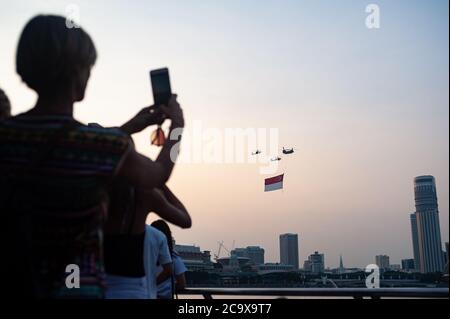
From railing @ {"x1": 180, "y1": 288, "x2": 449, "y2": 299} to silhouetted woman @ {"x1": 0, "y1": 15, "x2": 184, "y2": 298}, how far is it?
233cm

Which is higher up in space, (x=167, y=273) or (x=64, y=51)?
(x=64, y=51)

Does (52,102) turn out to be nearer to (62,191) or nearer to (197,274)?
(62,191)

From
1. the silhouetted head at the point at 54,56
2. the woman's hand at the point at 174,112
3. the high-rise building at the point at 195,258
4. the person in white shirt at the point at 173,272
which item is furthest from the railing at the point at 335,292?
the high-rise building at the point at 195,258

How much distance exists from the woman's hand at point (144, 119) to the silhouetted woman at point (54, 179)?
0.55 meters

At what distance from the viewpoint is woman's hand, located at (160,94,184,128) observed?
7.21 feet

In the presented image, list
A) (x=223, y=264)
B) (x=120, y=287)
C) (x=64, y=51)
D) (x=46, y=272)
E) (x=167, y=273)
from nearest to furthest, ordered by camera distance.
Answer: (x=46, y=272) → (x=64, y=51) → (x=120, y=287) → (x=167, y=273) → (x=223, y=264)

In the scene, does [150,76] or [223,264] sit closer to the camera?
[150,76]

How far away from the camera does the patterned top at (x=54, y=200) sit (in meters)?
1.62

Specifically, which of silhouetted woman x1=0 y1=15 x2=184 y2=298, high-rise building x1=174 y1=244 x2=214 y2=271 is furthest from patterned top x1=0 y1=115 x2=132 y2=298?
high-rise building x1=174 y1=244 x2=214 y2=271

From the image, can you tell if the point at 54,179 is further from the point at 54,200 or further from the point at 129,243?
the point at 129,243

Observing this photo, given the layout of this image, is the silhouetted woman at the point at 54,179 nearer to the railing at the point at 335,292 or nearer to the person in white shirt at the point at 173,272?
the railing at the point at 335,292

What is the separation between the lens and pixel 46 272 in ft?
5.39

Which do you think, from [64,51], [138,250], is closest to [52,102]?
[64,51]
